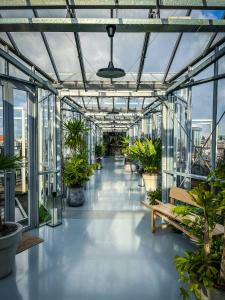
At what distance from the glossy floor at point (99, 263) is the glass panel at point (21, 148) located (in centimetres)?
50

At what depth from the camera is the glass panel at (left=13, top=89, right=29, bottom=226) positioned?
4.08m

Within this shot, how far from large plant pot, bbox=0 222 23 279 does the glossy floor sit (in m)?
0.11

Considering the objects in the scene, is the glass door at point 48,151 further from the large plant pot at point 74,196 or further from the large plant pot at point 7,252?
the large plant pot at point 7,252

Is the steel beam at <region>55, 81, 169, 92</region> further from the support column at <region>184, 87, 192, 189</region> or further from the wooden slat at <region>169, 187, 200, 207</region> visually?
the wooden slat at <region>169, 187, 200, 207</region>

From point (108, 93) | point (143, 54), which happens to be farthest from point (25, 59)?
point (108, 93)

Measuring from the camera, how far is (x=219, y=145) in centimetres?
355

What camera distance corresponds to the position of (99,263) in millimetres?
3223

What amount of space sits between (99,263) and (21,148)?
7.75 feet

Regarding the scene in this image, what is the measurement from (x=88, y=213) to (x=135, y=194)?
2.31 metres

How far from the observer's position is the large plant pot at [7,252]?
275 cm

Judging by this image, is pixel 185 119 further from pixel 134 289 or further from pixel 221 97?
pixel 134 289

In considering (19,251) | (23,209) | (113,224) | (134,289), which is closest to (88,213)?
(113,224)

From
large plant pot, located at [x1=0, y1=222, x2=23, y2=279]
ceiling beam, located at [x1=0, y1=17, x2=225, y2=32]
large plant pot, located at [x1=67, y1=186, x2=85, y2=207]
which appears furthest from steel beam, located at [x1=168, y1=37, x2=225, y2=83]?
large plant pot, located at [x1=0, y1=222, x2=23, y2=279]

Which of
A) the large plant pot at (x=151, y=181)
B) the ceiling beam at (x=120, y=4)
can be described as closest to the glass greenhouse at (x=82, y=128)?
the ceiling beam at (x=120, y=4)
